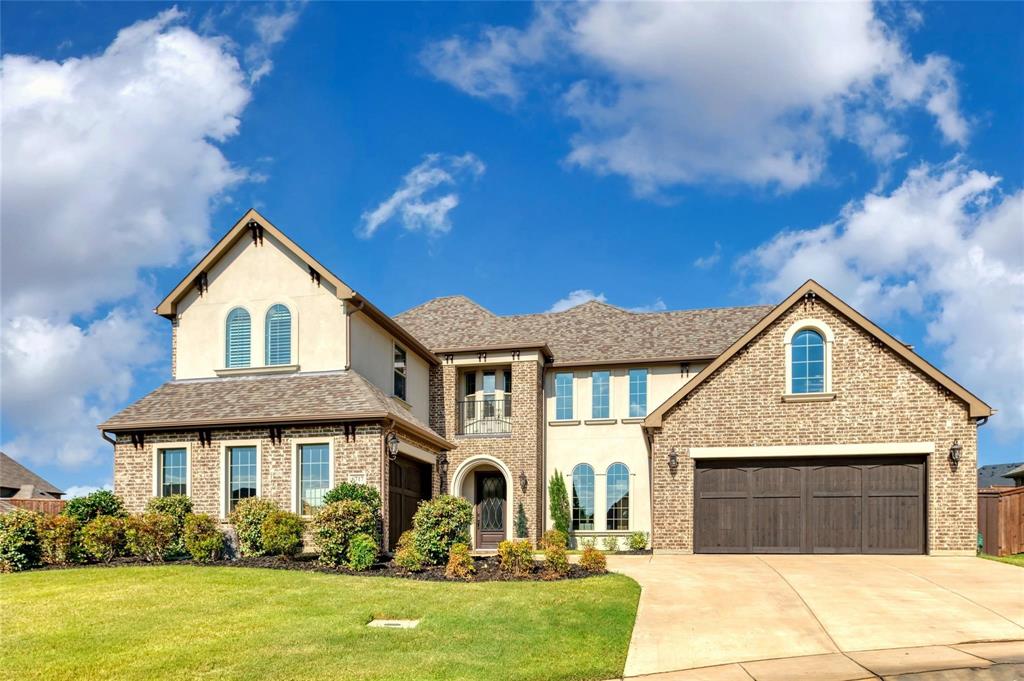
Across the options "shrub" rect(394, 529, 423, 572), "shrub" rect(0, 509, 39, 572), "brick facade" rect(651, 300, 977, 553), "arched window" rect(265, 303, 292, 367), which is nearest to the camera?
"shrub" rect(394, 529, 423, 572)

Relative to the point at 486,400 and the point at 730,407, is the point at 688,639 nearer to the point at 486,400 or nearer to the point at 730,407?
the point at 730,407

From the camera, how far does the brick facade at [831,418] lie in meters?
22.0

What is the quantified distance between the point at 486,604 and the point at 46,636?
6344 millimetres

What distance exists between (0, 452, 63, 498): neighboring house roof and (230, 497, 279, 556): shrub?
29308 millimetres

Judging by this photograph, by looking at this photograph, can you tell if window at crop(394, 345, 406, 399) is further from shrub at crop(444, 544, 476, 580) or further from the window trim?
shrub at crop(444, 544, 476, 580)

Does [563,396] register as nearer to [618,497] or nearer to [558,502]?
[558,502]

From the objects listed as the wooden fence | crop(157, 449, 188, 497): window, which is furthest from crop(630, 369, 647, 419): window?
crop(157, 449, 188, 497): window


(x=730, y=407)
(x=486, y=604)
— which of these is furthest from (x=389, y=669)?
(x=730, y=407)

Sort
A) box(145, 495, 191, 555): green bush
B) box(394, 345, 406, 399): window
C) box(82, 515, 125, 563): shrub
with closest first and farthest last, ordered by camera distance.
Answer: box(82, 515, 125, 563): shrub < box(145, 495, 191, 555): green bush < box(394, 345, 406, 399): window

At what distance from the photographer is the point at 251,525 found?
19484 mm

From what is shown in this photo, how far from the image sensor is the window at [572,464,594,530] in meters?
27.4

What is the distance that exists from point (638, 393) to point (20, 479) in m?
33.6

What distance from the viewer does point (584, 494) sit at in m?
27.7

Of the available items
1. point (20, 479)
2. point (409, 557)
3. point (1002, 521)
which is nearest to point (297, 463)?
point (409, 557)
